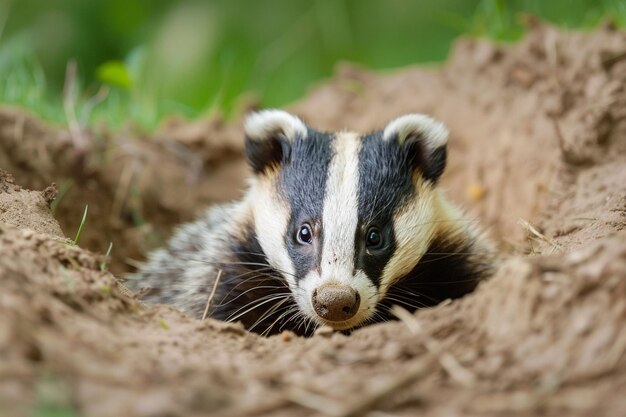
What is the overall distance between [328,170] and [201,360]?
4.92ft

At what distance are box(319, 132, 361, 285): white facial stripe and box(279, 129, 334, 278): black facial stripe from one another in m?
0.04

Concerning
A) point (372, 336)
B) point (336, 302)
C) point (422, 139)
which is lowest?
point (372, 336)

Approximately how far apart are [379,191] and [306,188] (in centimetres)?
35

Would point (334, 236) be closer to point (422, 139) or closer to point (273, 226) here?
point (273, 226)

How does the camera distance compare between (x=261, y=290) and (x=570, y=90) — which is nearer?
(x=261, y=290)

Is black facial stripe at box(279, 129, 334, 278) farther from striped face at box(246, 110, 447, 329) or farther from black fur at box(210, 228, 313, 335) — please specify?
black fur at box(210, 228, 313, 335)

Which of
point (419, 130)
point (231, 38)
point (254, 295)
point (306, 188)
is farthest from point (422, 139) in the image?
point (231, 38)

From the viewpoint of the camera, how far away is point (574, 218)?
381 cm

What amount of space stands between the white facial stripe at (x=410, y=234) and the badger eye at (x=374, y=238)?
0.09 meters

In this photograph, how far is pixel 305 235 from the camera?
11.5 ft

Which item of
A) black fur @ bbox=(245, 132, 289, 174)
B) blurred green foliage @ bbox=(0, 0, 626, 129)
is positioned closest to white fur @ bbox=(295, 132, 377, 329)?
black fur @ bbox=(245, 132, 289, 174)

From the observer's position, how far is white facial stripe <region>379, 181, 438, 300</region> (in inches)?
135

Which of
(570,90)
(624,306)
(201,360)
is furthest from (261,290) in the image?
(570,90)

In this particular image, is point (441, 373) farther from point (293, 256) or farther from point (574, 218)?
point (574, 218)
